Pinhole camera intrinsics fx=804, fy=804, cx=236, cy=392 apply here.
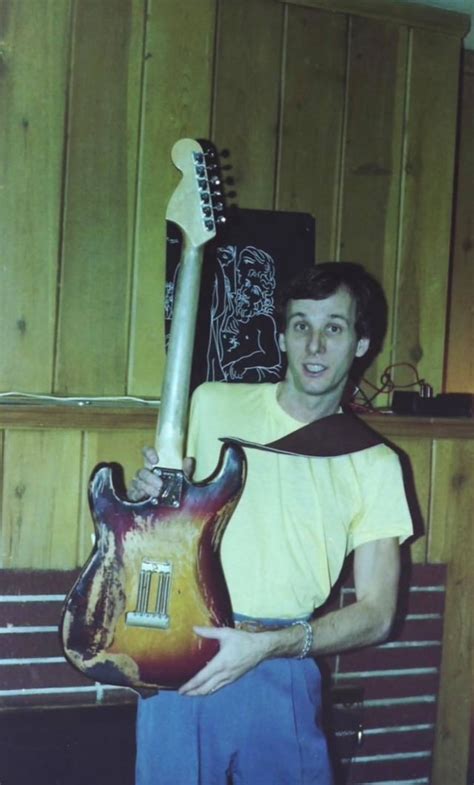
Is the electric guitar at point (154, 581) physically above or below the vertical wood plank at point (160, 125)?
below

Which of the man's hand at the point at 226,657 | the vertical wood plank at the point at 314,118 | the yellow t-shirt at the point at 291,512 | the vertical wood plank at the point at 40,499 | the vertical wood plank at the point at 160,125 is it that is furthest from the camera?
the vertical wood plank at the point at 314,118

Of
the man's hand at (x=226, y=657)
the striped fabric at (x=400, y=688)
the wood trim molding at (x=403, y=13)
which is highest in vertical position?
the wood trim molding at (x=403, y=13)

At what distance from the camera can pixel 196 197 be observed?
158 centimetres

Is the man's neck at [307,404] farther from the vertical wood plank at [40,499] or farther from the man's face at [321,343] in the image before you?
the vertical wood plank at [40,499]

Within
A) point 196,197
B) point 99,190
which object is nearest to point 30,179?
point 99,190

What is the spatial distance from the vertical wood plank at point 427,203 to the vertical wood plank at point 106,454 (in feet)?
2.46

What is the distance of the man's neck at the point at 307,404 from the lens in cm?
163

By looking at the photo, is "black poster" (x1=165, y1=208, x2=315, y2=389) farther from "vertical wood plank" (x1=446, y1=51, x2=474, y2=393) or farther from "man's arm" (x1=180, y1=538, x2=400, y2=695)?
"man's arm" (x1=180, y1=538, x2=400, y2=695)

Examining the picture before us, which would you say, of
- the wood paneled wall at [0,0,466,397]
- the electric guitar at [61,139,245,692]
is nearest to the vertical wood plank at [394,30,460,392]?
the wood paneled wall at [0,0,466,397]

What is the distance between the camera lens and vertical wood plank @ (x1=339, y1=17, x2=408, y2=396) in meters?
2.09

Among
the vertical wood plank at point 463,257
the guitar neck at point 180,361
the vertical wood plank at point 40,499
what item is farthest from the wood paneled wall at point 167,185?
the guitar neck at point 180,361

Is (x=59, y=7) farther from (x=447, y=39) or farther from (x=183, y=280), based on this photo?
(x=447, y=39)

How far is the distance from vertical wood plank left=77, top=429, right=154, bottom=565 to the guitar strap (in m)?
0.35

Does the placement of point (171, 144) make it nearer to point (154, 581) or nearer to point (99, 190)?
point (99, 190)
